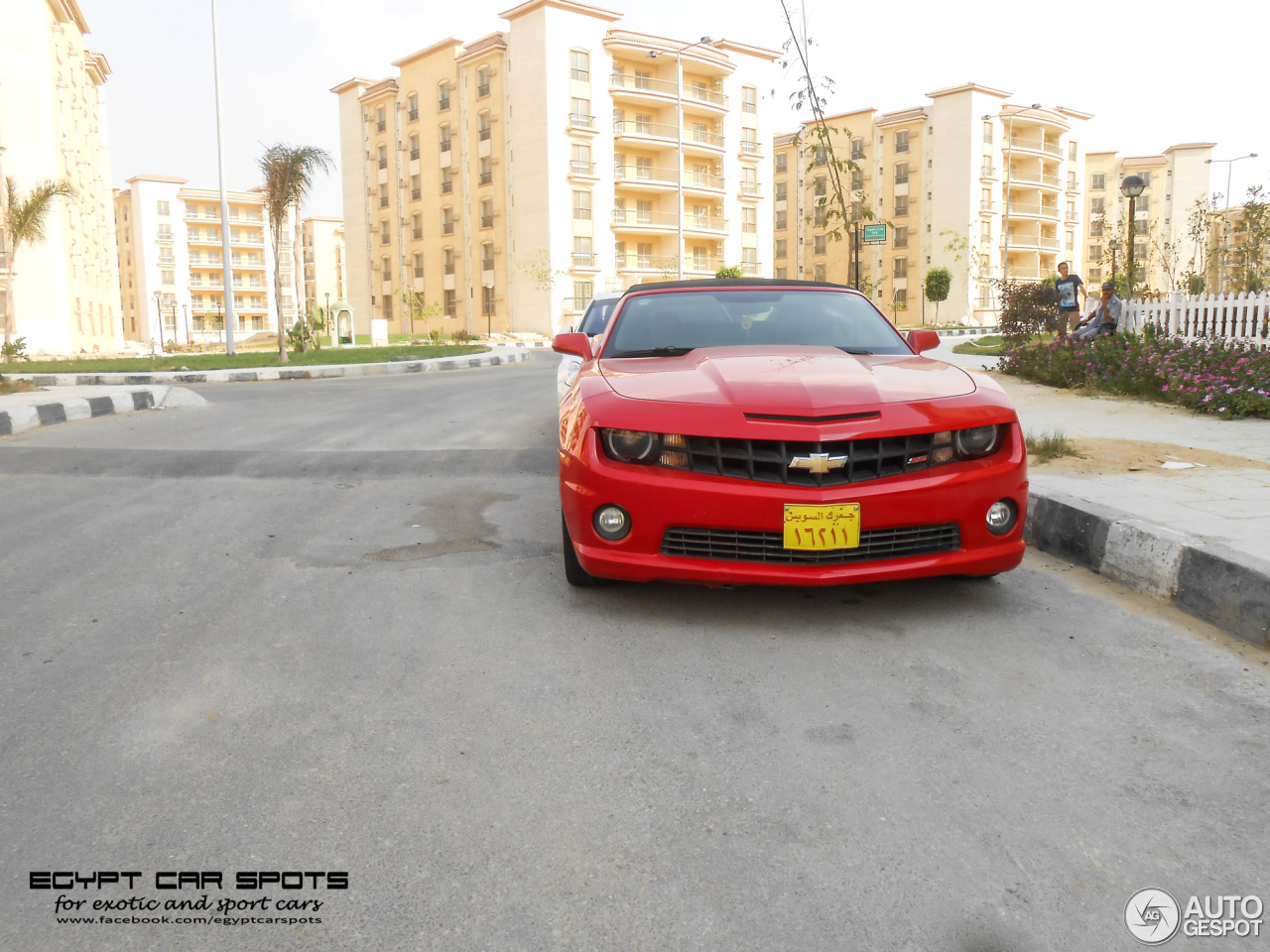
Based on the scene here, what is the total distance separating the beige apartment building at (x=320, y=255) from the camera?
357 ft

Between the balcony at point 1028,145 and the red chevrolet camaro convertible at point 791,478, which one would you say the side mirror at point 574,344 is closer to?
the red chevrolet camaro convertible at point 791,478

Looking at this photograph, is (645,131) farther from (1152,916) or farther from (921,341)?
(1152,916)

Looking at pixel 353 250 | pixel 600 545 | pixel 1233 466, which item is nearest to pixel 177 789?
pixel 600 545

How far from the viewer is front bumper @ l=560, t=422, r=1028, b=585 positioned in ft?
12.1

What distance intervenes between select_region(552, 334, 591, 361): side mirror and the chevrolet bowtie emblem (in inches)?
72.4

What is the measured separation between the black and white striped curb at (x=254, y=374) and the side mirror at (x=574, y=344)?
14.0 metres

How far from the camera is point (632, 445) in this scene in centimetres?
387

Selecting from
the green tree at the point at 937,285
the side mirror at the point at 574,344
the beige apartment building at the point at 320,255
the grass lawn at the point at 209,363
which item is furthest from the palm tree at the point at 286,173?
the beige apartment building at the point at 320,255

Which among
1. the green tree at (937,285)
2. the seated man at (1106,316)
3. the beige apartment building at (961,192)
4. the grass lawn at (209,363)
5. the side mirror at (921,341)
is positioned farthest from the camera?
the beige apartment building at (961,192)

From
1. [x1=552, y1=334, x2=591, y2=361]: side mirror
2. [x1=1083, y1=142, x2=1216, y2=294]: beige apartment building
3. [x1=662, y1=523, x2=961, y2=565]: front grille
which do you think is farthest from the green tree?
[x1=662, y1=523, x2=961, y2=565]: front grille

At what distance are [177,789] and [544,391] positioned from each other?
11.8 metres

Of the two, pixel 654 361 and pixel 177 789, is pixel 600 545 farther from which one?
pixel 177 789

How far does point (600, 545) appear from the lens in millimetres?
3893

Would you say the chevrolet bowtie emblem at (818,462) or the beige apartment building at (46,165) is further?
the beige apartment building at (46,165)
